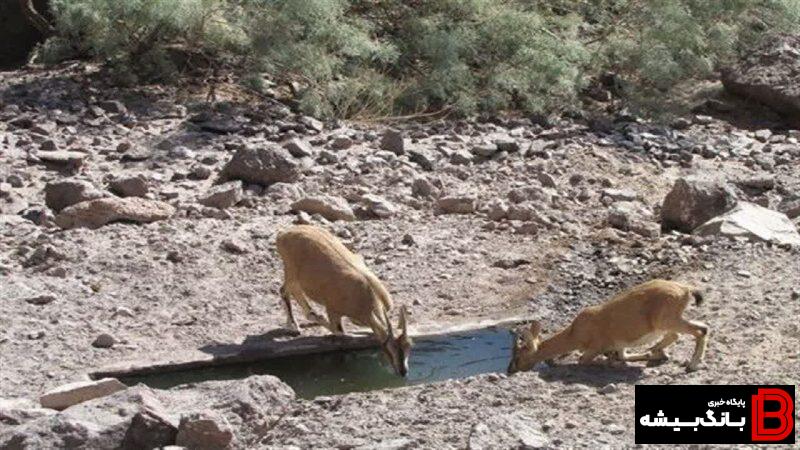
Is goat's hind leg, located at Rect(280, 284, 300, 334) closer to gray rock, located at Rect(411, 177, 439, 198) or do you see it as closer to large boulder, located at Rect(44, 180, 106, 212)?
large boulder, located at Rect(44, 180, 106, 212)

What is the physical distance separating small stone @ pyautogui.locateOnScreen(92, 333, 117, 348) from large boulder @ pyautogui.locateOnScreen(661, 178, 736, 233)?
16.6 feet

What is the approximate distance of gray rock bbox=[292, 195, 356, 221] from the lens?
44.9ft

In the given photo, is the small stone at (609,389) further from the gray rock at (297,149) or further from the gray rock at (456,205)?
the gray rock at (297,149)

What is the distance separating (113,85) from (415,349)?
264 inches

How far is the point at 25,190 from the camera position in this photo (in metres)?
14.0

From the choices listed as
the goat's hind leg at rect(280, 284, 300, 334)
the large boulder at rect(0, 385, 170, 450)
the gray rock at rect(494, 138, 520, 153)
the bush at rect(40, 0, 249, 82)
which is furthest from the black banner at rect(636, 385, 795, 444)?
the bush at rect(40, 0, 249, 82)

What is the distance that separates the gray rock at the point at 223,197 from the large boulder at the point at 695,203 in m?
3.66

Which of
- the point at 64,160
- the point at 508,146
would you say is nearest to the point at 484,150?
the point at 508,146

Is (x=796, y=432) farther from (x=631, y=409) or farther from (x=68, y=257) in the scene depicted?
(x=68, y=257)

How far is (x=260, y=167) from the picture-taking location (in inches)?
555

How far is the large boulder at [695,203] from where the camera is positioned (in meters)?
13.7

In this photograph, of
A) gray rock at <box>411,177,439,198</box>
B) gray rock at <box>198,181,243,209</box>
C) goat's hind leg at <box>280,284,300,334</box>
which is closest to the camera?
goat's hind leg at <box>280,284,300,334</box>

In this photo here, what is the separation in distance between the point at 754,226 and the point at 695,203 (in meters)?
0.80

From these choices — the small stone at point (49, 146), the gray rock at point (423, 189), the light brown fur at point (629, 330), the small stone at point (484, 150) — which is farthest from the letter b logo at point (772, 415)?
the small stone at point (49, 146)
